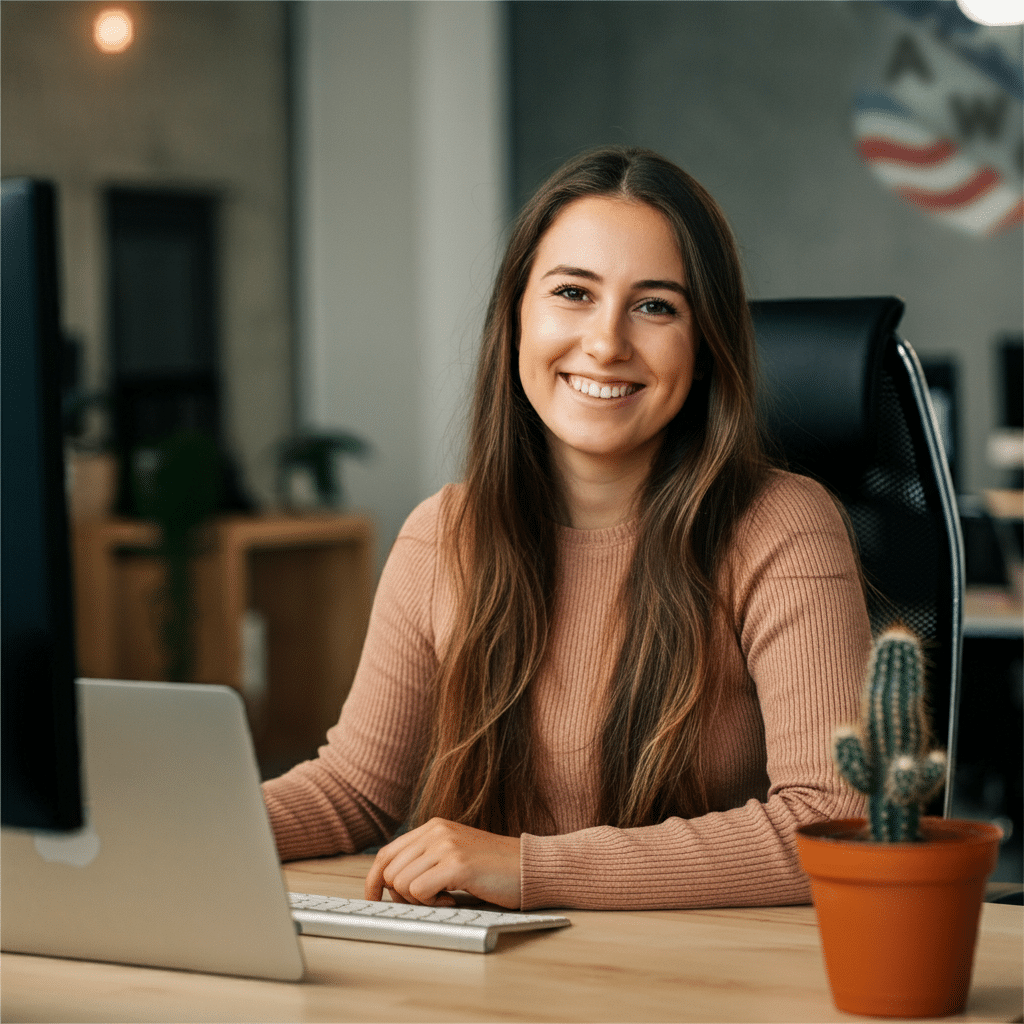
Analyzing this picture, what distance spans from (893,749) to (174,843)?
0.44 m

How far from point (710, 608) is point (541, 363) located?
1.03 ft

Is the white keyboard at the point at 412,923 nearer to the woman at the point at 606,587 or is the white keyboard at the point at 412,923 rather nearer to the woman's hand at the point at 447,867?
the woman's hand at the point at 447,867

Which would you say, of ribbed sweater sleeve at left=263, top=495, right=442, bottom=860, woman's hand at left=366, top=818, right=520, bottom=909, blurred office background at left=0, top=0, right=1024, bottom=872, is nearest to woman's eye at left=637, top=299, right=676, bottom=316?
ribbed sweater sleeve at left=263, top=495, right=442, bottom=860

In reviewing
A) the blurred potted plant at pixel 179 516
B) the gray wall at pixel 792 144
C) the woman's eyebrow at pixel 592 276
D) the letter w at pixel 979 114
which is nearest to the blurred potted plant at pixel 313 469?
the blurred potted plant at pixel 179 516

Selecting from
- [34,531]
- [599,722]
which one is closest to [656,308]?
[599,722]

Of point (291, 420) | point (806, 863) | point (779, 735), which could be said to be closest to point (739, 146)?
point (291, 420)

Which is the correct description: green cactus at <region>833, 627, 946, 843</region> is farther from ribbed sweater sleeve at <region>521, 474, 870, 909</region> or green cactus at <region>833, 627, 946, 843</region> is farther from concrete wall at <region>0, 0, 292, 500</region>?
concrete wall at <region>0, 0, 292, 500</region>

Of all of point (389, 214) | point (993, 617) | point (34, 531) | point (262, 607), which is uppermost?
point (389, 214)

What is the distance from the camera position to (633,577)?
4.61 feet

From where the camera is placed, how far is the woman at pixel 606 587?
51.8 inches

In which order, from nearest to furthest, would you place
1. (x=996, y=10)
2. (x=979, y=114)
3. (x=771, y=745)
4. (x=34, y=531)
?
(x=34, y=531)
(x=771, y=745)
(x=996, y=10)
(x=979, y=114)

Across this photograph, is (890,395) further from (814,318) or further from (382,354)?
(382,354)

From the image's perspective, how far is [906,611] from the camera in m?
1.50

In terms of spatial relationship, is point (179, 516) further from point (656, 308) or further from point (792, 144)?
point (656, 308)
